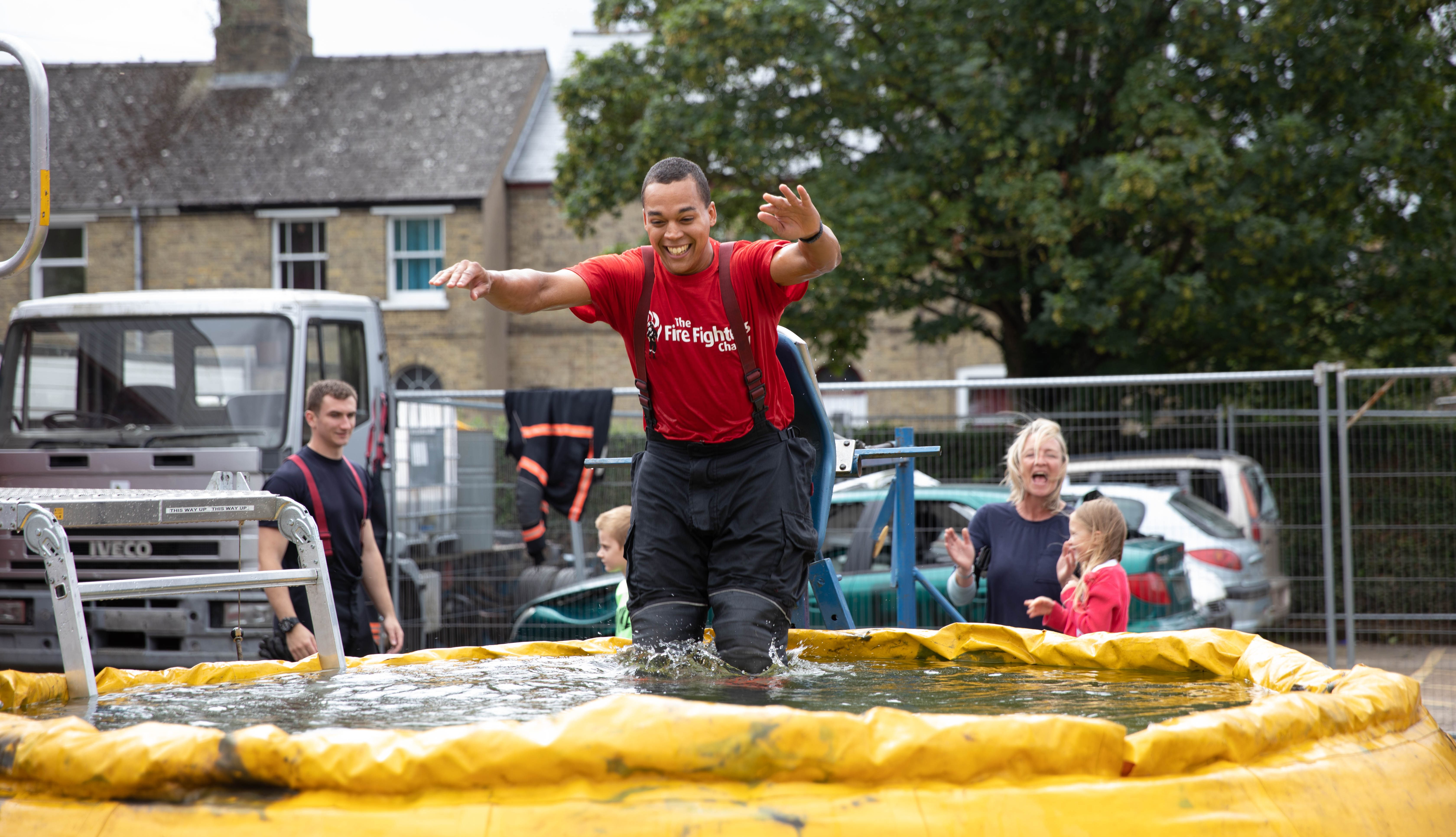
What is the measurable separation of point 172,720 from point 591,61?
13871mm

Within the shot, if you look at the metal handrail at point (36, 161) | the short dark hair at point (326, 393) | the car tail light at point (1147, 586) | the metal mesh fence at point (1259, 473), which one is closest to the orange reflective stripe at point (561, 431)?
the metal mesh fence at point (1259, 473)

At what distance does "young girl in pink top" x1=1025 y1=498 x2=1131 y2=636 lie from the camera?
15.8 ft

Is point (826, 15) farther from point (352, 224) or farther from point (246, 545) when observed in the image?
point (352, 224)

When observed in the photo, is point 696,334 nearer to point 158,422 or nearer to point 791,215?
point 791,215

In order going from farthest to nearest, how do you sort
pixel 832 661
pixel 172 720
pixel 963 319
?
pixel 963 319 < pixel 832 661 < pixel 172 720

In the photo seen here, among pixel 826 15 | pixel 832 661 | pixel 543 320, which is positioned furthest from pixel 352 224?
pixel 832 661

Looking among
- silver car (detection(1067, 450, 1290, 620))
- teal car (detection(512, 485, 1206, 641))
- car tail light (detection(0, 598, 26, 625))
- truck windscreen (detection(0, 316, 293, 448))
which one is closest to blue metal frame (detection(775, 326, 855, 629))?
teal car (detection(512, 485, 1206, 641))

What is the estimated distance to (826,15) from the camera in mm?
14742

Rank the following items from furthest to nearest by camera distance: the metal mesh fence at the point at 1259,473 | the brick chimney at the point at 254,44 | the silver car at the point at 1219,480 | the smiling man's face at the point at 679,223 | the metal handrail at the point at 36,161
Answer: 1. the brick chimney at the point at 254,44
2. the silver car at the point at 1219,480
3. the metal mesh fence at the point at 1259,473
4. the metal handrail at the point at 36,161
5. the smiling man's face at the point at 679,223

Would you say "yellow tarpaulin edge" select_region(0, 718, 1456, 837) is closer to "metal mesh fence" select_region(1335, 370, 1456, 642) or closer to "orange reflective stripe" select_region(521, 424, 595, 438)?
"orange reflective stripe" select_region(521, 424, 595, 438)

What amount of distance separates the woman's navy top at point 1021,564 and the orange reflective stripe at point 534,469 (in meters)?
3.77

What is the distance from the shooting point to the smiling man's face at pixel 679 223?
12.0 feet

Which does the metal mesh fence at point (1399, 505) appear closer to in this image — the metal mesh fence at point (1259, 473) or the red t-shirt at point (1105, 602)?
the metal mesh fence at point (1259, 473)

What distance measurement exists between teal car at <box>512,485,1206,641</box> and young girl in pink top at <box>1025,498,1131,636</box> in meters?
2.12
